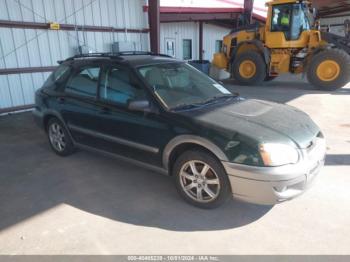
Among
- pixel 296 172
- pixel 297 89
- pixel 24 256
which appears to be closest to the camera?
pixel 24 256

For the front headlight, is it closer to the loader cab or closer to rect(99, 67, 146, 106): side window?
rect(99, 67, 146, 106): side window

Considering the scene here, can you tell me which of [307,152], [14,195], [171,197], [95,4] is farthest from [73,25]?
[307,152]

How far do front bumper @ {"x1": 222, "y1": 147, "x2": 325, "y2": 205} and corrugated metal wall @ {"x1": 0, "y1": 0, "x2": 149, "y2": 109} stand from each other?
7241mm

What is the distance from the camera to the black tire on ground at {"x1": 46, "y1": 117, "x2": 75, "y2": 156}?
15.5 feet

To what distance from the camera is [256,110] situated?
11.7 ft

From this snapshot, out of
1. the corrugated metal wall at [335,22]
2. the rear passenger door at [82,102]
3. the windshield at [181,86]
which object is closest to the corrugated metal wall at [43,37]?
the rear passenger door at [82,102]

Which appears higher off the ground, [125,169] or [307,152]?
[307,152]

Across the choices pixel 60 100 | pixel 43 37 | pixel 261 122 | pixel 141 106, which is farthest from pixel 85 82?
pixel 43 37

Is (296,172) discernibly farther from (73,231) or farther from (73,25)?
(73,25)

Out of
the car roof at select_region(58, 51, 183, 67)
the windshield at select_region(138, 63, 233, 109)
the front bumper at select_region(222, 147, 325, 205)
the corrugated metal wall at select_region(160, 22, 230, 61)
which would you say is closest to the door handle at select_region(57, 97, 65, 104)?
the car roof at select_region(58, 51, 183, 67)

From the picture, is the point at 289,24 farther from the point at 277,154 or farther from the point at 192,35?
the point at 277,154

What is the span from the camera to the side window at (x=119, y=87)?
364 cm

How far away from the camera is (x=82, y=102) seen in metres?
4.23

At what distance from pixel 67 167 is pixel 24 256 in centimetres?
199
